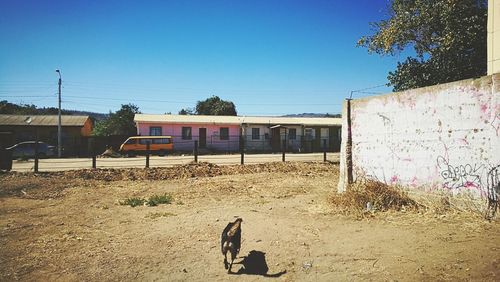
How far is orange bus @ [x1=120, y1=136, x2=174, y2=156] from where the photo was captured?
25.5m

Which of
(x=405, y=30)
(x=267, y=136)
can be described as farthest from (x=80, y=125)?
(x=405, y=30)

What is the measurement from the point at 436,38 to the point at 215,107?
141 ft

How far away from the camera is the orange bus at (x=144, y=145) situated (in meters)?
25.5

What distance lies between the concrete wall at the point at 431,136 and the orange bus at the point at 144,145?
65.6ft

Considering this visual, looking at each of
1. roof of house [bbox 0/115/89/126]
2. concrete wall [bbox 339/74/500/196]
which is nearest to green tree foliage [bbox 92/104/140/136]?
roof of house [bbox 0/115/89/126]

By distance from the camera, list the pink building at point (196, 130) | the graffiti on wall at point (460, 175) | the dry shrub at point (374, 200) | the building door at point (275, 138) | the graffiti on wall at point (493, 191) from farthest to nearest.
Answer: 1. the building door at point (275, 138)
2. the pink building at point (196, 130)
3. the dry shrub at point (374, 200)
4. the graffiti on wall at point (460, 175)
5. the graffiti on wall at point (493, 191)

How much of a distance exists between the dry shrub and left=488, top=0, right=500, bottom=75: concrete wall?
5016mm

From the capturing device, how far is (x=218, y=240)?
5387mm

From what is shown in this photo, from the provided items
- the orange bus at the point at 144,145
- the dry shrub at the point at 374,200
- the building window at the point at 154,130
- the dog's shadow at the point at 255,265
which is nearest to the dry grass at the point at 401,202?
the dry shrub at the point at 374,200

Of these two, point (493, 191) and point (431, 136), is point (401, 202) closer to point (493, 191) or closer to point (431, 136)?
point (431, 136)

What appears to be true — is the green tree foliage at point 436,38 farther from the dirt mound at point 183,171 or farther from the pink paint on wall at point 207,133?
the pink paint on wall at point 207,133

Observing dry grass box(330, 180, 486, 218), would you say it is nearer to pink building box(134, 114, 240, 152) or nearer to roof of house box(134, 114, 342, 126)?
pink building box(134, 114, 240, 152)

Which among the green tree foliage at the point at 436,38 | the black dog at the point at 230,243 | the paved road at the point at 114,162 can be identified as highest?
the green tree foliage at the point at 436,38

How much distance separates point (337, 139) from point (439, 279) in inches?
1289
